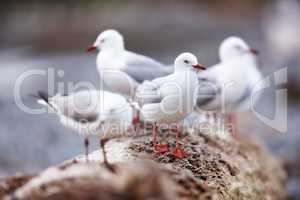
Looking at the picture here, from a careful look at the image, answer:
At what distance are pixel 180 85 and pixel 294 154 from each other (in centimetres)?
601

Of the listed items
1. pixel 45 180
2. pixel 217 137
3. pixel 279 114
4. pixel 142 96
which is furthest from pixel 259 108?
pixel 45 180

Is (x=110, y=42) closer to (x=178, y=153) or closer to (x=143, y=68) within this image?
(x=143, y=68)

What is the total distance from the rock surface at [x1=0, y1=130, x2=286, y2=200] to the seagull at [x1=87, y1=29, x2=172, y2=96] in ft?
2.33

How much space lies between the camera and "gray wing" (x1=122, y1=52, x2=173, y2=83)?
6.68 meters

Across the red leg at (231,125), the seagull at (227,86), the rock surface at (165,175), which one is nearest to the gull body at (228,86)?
the seagull at (227,86)

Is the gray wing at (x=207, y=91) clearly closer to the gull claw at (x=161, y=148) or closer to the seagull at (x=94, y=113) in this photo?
the gull claw at (x=161, y=148)

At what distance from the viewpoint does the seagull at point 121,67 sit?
6.79 meters

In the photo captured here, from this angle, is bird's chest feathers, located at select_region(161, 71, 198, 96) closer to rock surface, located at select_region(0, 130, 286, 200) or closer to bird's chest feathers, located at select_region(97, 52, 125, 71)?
rock surface, located at select_region(0, 130, 286, 200)

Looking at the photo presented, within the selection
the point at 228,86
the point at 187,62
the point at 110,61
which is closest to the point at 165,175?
the point at 187,62

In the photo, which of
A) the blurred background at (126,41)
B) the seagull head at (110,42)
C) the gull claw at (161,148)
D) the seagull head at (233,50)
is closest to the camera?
the gull claw at (161,148)

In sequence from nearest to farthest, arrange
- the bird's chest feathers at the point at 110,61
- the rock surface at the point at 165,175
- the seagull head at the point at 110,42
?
the rock surface at the point at 165,175, the bird's chest feathers at the point at 110,61, the seagull head at the point at 110,42

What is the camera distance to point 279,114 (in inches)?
491

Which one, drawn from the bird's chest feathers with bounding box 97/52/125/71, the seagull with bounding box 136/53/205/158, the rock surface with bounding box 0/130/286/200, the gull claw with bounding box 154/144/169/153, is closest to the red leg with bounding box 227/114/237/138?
the rock surface with bounding box 0/130/286/200

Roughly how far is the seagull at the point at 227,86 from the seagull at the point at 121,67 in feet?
2.16
